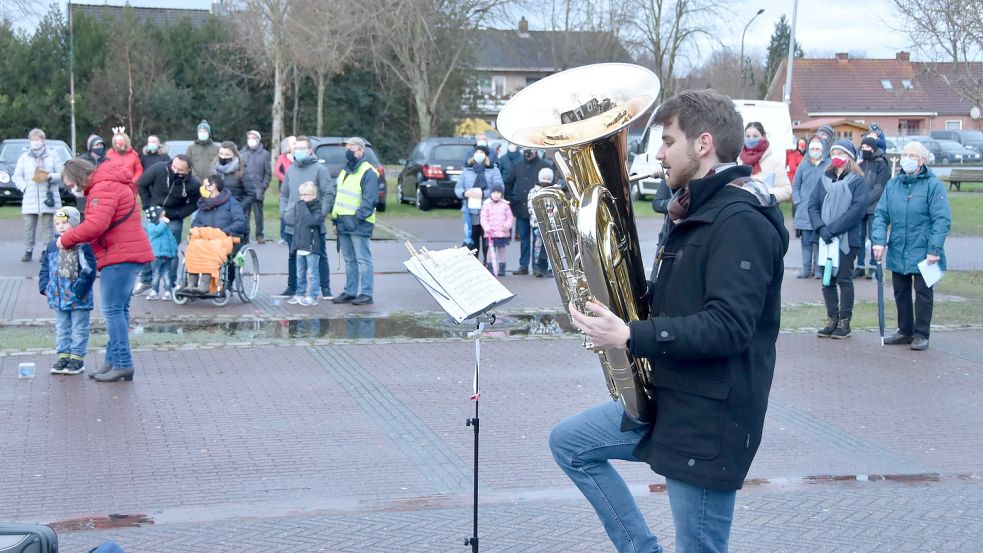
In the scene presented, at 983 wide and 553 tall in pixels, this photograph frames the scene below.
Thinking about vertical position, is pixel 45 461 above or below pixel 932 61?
below

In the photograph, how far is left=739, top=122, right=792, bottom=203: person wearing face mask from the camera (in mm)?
8945

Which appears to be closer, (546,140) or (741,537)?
(546,140)

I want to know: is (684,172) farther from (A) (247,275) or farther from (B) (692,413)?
(A) (247,275)

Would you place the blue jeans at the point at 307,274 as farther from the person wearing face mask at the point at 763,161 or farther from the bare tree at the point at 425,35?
the bare tree at the point at 425,35

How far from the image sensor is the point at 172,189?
12023mm

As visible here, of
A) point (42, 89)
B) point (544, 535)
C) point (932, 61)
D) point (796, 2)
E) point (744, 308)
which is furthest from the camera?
point (42, 89)

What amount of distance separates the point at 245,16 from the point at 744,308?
32.2 m

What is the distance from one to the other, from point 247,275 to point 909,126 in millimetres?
62924

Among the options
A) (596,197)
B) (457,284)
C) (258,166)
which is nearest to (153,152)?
(258,166)

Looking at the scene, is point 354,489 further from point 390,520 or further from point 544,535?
point 544,535

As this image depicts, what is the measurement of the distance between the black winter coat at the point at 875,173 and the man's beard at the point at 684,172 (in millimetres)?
10491

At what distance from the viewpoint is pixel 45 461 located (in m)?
6.15

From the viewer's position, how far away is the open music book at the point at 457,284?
432cm

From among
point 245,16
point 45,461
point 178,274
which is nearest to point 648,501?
point 45,461
